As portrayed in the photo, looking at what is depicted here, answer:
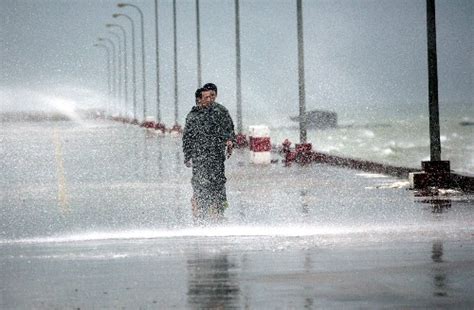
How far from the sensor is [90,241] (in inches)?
636

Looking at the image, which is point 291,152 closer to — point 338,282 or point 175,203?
point 175,203

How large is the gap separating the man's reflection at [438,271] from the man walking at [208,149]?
3.75 m

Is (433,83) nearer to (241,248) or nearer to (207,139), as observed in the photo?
(207,139)

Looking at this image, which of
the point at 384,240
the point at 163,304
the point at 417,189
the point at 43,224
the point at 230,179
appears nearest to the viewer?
the point at 163,304

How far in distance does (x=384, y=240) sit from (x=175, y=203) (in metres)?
7.97

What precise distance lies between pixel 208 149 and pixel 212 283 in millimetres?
6324

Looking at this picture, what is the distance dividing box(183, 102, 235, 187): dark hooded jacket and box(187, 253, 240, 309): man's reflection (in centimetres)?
382

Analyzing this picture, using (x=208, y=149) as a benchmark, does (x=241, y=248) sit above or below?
below

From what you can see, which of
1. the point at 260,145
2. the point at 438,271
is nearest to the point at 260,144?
the point at 260,145

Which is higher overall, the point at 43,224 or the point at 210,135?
the point at 210,135

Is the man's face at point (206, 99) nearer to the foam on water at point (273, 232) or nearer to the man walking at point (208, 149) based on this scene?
the man walking at point (208, 149)

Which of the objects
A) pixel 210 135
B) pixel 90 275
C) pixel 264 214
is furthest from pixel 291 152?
pixel 90 275

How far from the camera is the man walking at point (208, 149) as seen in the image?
706 inches

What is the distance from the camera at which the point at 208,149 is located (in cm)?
1805
